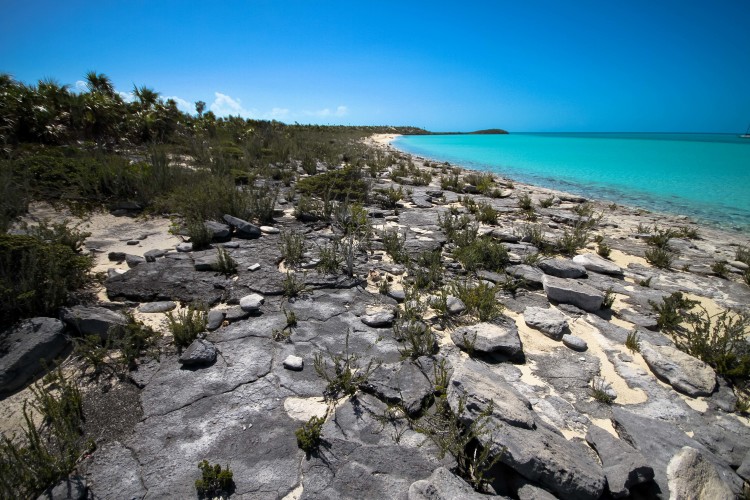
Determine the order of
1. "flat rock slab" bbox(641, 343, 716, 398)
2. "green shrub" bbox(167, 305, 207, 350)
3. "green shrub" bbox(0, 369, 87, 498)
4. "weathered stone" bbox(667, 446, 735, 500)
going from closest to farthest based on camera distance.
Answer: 1. "green shrub" bbox(0, 369, 87, 498)
2. "weathered stone" bbox(667, 446, 735, 500)
3. "flat rock slab" bbox(641, 343, 716, 398)
4. "green shrub" bbox(167, 305, 207, 350)

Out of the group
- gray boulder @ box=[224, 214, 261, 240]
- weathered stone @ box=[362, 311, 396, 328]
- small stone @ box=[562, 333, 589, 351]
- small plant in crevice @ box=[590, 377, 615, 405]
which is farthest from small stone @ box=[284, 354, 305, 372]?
gray boulder @ box=[224, 214, 261, 240]

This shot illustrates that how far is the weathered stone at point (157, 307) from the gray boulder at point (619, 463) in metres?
3.90

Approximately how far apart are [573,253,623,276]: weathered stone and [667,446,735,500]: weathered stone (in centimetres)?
343

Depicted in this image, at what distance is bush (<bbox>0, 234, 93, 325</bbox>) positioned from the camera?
268 centimetres

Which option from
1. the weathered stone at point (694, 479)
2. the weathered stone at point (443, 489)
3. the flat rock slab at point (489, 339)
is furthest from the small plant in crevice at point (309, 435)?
the weathered stone at point (694, 479)

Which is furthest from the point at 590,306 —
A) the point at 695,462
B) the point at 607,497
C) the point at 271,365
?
the point at 271,365

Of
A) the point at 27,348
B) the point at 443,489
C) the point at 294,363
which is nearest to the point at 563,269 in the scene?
the point at 443,489

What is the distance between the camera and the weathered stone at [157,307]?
3.26m

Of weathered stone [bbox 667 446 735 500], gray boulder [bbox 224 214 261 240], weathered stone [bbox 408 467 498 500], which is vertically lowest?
weathered stone [bbox 667 446 735 500]

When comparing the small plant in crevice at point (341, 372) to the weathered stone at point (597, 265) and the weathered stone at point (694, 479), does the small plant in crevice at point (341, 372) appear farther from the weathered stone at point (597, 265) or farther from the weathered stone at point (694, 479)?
the weathered stone at point (597, 265)

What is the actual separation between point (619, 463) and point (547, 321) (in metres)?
1.68

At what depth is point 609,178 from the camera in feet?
54.7

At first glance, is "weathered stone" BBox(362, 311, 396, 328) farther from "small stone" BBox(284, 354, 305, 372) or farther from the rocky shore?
"small stone" BBox(284, 354, 305, 372)

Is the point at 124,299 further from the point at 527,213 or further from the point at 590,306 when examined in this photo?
the point at 527,213
